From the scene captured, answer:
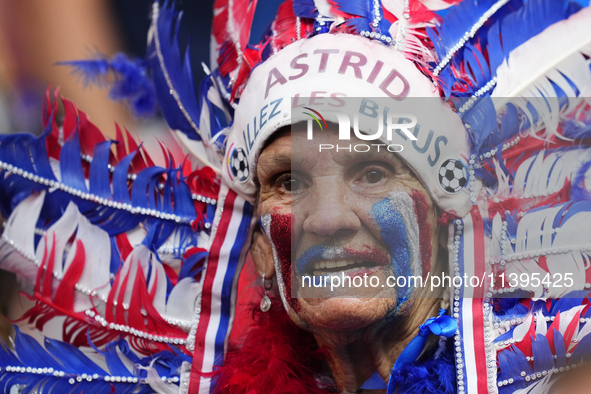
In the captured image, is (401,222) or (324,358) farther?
(324,358)

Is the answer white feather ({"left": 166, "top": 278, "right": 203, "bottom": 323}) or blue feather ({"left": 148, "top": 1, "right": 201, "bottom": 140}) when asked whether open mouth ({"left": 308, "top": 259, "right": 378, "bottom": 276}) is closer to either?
white feather ({"left": 166, "top": 278, "right": 203, "bottom": 323})

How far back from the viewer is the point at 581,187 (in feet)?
5.00

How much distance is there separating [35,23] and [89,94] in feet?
2.88

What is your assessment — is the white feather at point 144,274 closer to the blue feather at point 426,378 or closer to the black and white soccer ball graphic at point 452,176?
the blue feather at point 426,378

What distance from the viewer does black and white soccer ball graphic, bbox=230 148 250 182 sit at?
1687 millimetres

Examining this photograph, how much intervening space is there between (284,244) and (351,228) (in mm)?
235

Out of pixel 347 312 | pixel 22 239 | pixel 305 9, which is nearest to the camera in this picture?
pixel 347 312

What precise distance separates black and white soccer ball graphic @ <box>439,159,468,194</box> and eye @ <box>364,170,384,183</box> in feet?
0.58

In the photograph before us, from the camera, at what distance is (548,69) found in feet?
4.93

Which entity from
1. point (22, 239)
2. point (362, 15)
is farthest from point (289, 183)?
point (22, 239)

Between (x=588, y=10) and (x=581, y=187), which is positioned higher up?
(x=588, y=10)

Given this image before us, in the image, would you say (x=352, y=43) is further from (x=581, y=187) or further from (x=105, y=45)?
(x=105, y=45)

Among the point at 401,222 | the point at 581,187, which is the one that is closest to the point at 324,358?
the point at 401,222

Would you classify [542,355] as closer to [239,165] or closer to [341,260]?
[341,260]
